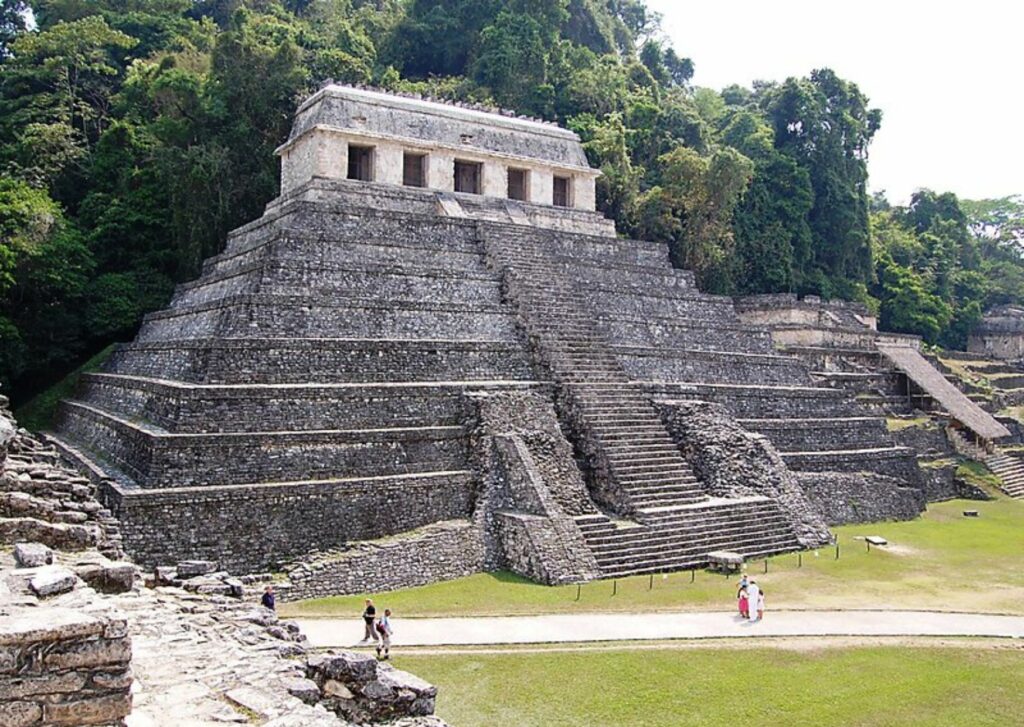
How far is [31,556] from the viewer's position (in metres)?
8.18

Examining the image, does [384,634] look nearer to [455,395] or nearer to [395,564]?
[395,564]

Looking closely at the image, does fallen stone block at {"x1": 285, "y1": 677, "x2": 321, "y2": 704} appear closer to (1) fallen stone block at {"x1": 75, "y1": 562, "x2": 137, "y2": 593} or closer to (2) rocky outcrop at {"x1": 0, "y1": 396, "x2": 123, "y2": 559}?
(1) fallen stone block at {"x1": 75, "y1": 562, "x2": 137, "y2": 593}

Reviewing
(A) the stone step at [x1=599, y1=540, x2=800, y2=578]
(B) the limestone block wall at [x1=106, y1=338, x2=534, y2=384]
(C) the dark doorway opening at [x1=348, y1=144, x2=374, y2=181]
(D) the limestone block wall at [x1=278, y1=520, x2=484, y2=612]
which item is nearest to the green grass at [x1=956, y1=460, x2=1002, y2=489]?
(A) the stone step at [x1=599, y1=540, x2=800, y2=578]

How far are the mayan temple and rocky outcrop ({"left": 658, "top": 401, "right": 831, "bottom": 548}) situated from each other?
52 mm

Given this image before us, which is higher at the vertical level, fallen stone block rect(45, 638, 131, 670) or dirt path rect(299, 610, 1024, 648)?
fallen stone block rect(45, 638, 131, 670)

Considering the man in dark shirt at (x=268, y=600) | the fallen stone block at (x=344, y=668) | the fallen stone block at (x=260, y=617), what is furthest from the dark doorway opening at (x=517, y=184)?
the fallen stone block at (x=344, y=668)

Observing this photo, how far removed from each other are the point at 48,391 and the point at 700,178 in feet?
73.5

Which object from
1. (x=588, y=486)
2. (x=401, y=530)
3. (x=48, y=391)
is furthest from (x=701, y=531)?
(x=48, y=391)

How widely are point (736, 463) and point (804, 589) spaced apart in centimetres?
421

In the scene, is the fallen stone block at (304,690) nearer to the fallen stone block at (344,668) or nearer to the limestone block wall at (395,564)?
the fallen stone block at (344,668)

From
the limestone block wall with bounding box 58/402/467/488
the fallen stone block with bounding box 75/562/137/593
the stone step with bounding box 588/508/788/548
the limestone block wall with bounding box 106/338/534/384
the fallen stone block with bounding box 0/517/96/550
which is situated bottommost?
the stone step with bounding box 588/508/788/548

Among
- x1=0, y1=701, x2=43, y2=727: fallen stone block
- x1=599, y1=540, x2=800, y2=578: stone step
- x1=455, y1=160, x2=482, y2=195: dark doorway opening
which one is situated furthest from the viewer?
x1=455, y1=160, x2=482, y2=195: dark doorway opening

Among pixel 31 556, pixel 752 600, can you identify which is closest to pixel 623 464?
pixel 752 600

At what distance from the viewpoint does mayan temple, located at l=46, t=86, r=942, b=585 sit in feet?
48.1
